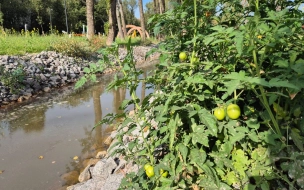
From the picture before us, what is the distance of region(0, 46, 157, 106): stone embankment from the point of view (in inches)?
242

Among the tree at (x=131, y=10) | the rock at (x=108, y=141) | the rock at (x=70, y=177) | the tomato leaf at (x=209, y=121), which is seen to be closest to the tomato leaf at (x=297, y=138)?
the tomato leaf at (x=209, y=121)

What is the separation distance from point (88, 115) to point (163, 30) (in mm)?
3706

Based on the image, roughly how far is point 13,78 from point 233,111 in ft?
20.7

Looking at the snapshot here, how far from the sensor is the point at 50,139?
404 centimetres

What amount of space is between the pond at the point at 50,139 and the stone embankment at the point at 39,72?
0.44 meters

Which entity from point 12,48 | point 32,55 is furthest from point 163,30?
point 12,48

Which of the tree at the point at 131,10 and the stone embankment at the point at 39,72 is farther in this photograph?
the tree at the point at 131,10

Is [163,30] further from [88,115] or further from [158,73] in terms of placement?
[88,115]

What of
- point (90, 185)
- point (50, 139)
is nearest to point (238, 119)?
point (90, 185)

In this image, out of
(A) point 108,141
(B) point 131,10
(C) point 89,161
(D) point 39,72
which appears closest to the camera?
(C) point 89,161

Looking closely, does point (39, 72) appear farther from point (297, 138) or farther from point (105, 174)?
point (297, 138)

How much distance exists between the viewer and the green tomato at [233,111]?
4.18ft

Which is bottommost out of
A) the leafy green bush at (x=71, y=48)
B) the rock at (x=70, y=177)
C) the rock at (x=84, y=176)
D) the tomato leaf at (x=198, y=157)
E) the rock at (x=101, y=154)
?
the rock at (x=70, y=177)

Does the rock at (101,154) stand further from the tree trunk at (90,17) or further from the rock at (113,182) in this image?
the tree trunk at (90,17)
